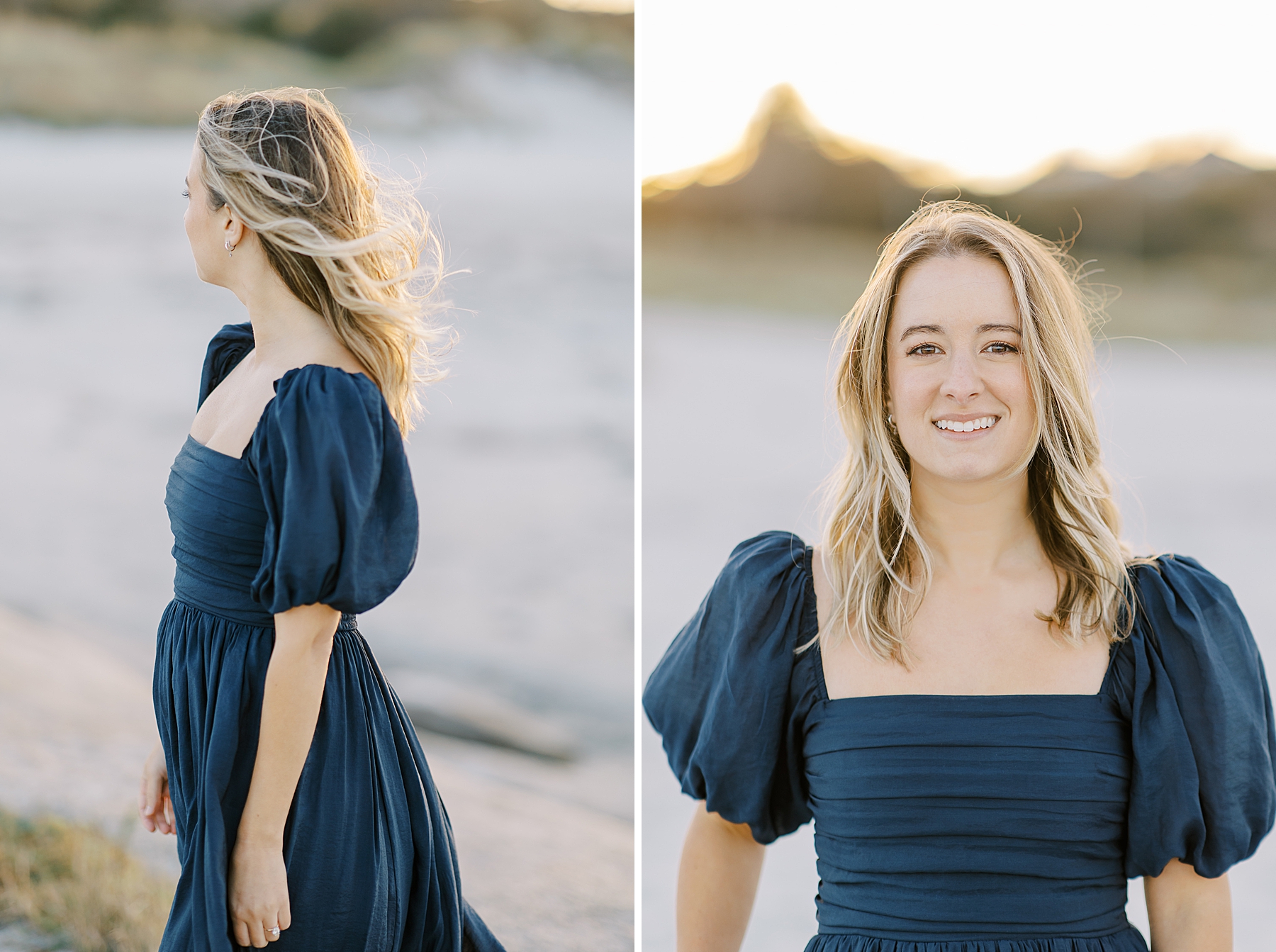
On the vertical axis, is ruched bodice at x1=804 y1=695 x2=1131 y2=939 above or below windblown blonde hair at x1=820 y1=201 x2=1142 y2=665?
below

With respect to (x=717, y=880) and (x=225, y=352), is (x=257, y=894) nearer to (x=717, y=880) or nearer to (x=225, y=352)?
(x=717, y=880)

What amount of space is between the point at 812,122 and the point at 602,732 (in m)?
5.71

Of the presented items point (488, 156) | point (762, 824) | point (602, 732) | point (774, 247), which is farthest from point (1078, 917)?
point (774, 247)

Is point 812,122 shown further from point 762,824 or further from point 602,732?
point 762,824

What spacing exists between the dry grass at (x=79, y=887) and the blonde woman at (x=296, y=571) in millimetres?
1300

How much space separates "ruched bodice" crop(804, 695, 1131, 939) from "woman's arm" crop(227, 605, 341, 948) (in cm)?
63

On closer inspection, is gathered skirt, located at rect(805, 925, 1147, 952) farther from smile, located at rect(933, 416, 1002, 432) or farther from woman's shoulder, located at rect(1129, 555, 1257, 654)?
smile, located at rect(933, 416, 1002, 432)

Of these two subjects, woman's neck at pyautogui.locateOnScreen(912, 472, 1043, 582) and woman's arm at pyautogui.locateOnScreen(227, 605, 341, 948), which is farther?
woman's neck at pyautogui.locateOnScreen(912, 472, 1043, 582)

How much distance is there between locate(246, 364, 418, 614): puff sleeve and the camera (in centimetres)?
106

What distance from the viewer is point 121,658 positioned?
12.1ft

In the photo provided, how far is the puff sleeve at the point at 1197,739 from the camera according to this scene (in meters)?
1.14

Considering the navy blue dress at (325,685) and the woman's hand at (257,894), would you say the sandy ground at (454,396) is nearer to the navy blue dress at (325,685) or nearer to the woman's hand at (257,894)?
the navy blue dress at (325,685)

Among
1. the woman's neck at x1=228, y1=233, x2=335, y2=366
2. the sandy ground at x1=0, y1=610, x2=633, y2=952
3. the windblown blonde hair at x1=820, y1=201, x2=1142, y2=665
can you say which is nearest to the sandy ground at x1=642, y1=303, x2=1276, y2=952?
the sandy ground at x1=0, y1=610, x2=633, y2=952

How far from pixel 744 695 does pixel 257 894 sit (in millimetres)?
605
